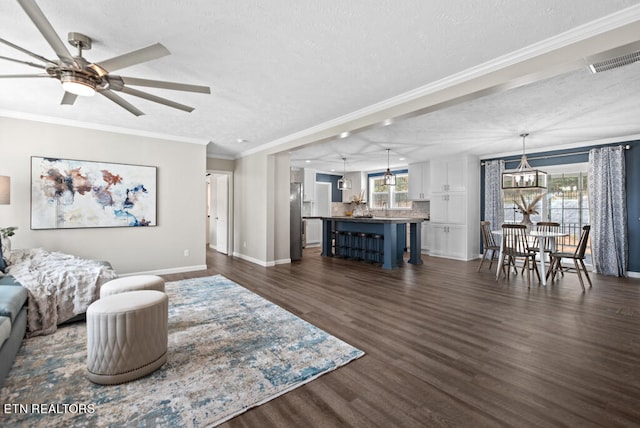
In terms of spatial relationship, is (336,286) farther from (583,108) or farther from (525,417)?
(583,108)

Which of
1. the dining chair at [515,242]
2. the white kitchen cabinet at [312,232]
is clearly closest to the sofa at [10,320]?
the dining chair at [515,242]

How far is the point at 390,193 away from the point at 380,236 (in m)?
3.63

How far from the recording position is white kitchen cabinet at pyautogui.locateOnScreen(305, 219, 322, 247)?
9.47 metres

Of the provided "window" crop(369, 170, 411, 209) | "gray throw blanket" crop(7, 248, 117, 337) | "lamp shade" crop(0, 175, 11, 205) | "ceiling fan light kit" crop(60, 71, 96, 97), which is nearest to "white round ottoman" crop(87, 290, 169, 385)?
"gray throw blanket" crop(7, 248, 117, 337)

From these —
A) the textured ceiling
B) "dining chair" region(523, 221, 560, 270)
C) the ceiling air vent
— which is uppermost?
the textured ceiling

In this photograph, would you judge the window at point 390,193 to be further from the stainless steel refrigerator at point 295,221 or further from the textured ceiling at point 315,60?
the textured ceiling at point 315,60

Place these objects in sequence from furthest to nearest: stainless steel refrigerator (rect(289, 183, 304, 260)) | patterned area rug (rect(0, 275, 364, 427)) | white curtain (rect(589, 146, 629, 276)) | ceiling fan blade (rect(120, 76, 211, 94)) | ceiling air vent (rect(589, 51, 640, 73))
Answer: stainless steel refrigerator (rect(289, 183, 304, 260)), white curtain (rect(589, 146, 629, 276)), ceiling air vent (rect(589, 51, 640, 73)), ceiling fan blade (rect(120, 76, 211, 94)), patterned area rug (rect(0, 275, 364, 427))

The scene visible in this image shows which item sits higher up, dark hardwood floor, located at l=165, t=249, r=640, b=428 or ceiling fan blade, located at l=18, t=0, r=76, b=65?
ceiling fan blade, located at l=18, t=0, r=76, b=65

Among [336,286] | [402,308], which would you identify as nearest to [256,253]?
[336,286]

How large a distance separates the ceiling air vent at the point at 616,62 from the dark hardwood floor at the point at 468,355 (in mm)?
2437

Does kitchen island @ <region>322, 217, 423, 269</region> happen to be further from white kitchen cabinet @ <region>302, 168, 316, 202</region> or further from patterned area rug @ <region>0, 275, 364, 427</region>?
patterned area rug @ <region>0, 275, 364, 427</region>

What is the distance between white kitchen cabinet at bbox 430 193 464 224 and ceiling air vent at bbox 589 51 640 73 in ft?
15.1

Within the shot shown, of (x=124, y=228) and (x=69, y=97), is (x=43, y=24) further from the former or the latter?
(x=124, y=228)

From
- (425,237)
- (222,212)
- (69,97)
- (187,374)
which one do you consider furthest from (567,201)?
(69,97)
